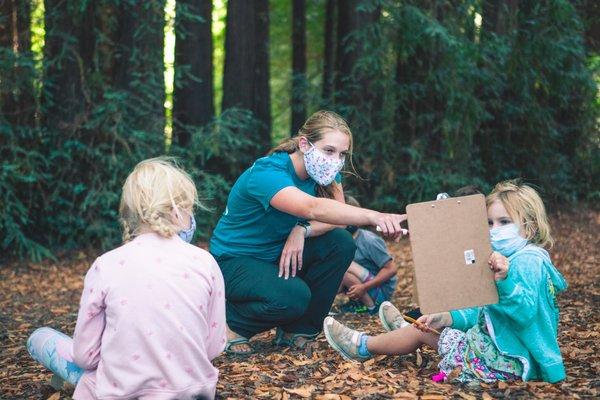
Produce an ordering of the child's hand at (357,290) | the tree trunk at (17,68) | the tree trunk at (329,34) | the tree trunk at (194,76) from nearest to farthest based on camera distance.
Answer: the child's hand at (357,290) < the tree trunk at (17,68) < the tree trunk at (194,76) < the tree trunk at (329,34)

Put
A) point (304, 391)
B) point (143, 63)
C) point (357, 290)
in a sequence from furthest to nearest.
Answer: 1. point (143, 63)
2. point (357, 290)
3. point (304, 391)

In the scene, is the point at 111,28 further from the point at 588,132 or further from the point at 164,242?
the point at 588,132

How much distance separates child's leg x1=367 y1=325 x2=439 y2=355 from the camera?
437 centimetres

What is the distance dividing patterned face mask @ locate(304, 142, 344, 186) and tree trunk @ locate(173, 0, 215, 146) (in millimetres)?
6104

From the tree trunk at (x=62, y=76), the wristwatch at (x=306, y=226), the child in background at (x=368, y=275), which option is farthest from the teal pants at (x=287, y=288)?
the tree trunk at (x=62, y=76)

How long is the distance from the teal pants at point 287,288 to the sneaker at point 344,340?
29cm

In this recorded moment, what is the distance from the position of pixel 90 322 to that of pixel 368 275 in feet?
11.0

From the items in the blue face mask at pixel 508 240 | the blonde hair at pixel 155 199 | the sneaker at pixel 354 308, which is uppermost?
the blonde hair at pixel 155 199

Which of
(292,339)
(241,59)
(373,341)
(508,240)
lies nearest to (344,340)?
(373,341)

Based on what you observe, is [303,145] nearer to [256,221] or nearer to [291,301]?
[256,221]

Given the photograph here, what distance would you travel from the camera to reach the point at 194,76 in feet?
36.2

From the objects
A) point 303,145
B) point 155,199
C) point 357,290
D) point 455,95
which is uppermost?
point 455,95

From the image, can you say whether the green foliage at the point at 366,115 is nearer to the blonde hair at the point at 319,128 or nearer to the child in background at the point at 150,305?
the blonde hair at the point at 319,128

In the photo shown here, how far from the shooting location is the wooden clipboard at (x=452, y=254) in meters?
3.86
